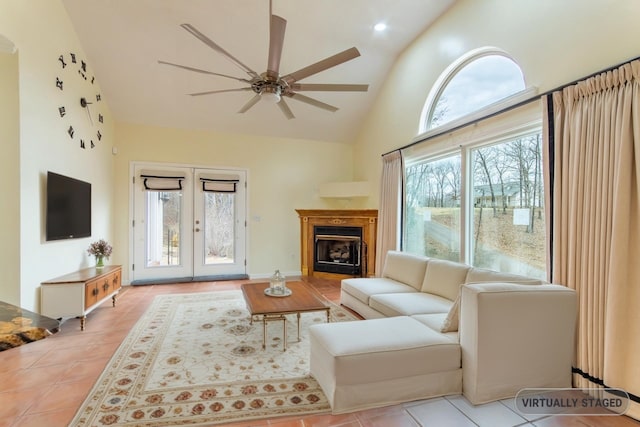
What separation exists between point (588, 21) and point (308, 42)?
10.4 feet

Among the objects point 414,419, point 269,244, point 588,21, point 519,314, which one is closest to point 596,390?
point 519,314

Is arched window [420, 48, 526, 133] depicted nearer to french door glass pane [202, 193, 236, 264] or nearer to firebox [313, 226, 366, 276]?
firebox [313, 226, 366, 276]

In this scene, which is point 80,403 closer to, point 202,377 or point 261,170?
point 202,377

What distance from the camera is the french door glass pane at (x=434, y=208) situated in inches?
159

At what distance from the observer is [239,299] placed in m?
4.55

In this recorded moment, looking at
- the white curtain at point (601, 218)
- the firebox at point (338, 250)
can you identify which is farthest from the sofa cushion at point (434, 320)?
the firebox at point (338, 250)

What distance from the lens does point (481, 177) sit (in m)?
3.61

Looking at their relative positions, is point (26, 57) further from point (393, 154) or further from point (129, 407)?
point (393, 154)

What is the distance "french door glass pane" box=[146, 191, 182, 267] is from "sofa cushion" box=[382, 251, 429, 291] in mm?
3909

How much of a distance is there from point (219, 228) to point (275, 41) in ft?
14.2

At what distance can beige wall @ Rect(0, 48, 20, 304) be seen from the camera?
112 inches

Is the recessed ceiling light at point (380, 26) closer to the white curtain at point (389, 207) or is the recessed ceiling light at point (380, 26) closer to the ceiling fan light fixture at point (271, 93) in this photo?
the white curtain at point (389, 207)

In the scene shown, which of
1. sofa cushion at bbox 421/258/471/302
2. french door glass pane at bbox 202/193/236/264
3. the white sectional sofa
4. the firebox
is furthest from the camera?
french door glass pane at bbox 202/193/236/264

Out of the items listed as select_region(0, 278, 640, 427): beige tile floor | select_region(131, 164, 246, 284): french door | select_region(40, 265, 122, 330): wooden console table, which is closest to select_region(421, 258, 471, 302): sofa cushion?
select_region(0, 278, 640, 427): beige tile floor
